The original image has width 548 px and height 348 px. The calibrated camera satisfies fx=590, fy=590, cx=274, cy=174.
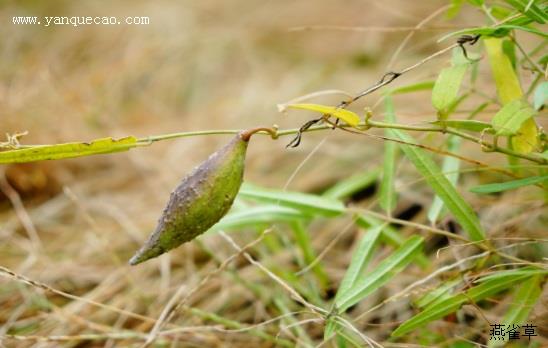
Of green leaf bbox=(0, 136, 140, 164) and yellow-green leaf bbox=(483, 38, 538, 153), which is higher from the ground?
yellow-green leaf bbox=(483, 38, 538, 153)

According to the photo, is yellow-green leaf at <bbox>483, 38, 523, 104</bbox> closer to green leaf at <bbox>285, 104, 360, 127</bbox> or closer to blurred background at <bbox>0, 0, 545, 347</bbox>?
blurred background at <bbox>0, 0, 545, 347</bbox>

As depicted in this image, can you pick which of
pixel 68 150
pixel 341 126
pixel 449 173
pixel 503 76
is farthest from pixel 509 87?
pixel 68 150

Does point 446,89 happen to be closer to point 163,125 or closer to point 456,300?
point 456,300

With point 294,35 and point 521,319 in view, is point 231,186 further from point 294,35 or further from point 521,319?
point 294,35

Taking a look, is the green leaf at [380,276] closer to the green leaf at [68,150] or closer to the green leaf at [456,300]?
the green leaf at [456,300]

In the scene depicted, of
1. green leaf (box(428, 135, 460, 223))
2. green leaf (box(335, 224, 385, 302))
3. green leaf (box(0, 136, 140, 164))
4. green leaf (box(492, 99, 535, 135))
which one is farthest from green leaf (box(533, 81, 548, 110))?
green leaf (box(0, 136, 140, 164))

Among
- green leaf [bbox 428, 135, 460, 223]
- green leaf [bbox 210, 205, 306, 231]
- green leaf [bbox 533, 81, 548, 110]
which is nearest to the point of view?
green leaf [bbox 533, 81, 548, 110]
